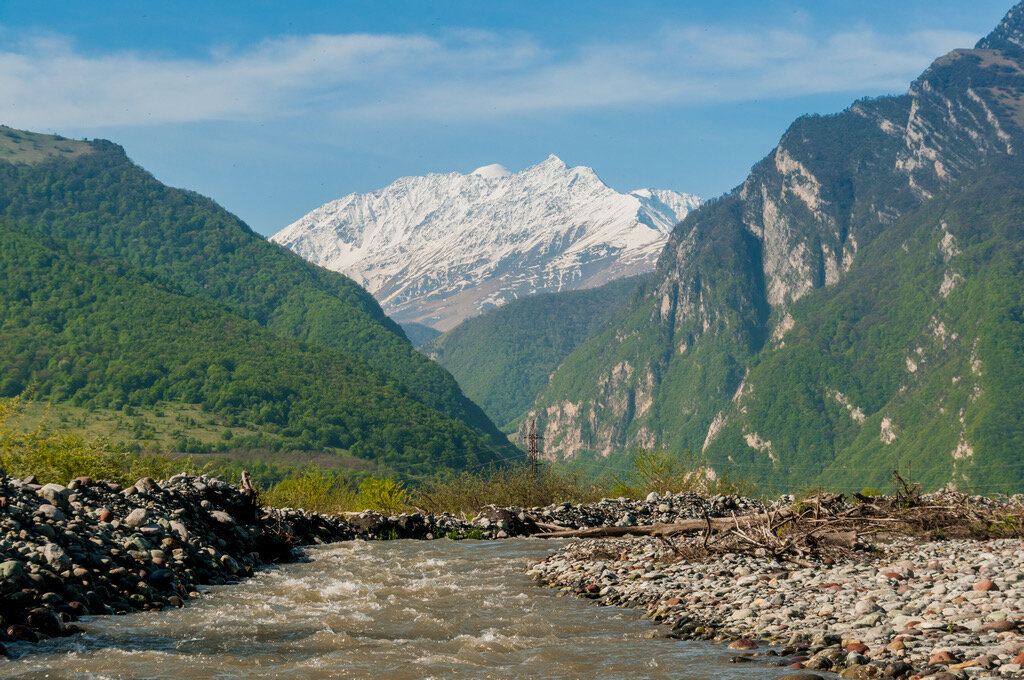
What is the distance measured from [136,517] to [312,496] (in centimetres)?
2105

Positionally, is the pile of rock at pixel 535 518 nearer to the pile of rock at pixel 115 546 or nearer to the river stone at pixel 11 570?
the pile of rock at pixel 115 546

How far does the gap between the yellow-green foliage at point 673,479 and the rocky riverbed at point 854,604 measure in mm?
20748

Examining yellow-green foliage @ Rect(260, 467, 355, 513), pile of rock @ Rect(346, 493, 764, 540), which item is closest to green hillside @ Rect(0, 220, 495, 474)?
yellow-green foliage @ Rect(260, 467, 355, 513)

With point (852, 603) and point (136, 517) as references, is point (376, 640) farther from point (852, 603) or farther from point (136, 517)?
point (136, 517)

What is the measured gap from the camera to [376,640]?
42.0 ft

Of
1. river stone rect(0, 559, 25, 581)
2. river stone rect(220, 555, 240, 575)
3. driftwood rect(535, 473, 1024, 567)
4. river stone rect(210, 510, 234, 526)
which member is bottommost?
river stone rect(220, 555, 240, 575)

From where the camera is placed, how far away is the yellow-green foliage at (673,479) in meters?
40.2

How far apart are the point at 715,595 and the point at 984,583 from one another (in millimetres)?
4288

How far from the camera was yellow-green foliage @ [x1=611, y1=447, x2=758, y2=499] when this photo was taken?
1585 inches

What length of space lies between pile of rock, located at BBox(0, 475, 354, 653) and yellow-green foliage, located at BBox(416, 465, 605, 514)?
1601 centimetres

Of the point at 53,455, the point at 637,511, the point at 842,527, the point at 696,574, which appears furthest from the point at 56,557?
the point at 637,511

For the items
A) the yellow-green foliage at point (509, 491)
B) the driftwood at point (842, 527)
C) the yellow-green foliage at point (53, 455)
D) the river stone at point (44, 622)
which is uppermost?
the yellow-green foliage at point (53, 455)

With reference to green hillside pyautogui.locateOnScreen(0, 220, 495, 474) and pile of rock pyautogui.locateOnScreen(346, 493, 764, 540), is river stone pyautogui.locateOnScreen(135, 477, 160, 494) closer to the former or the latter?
pile of rock pyautogui.locateOnScreen(346, 493, 764, 540)

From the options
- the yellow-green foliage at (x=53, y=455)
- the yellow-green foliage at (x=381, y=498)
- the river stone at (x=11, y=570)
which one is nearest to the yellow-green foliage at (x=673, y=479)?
the yellow-green foliage at (x=381, y=498)
